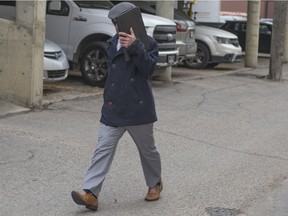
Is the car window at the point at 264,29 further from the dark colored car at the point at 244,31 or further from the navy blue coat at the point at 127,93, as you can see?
the navy blue coat at the point at 127,93

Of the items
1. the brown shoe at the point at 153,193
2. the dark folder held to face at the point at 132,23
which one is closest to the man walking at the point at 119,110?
the dark folder held to face at the point at 132,23

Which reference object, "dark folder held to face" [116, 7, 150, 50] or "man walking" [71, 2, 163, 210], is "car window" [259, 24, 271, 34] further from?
"dark folder held to face" [116, 7, 150, 50]

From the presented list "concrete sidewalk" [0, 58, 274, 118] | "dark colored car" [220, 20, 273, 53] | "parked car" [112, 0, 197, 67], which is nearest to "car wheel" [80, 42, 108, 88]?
"concrete sidewalk" [0, 58, 274, 118]

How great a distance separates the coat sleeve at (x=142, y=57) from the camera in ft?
15.0

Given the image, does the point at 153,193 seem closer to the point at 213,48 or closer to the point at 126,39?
the point at 126,39

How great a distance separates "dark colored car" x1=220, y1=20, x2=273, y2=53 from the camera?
909 inches

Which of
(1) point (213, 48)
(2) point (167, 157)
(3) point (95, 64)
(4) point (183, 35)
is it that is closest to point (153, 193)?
(2) point (167, 157)

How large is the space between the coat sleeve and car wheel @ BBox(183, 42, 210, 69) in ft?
40.9

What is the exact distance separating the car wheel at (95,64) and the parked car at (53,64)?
3.27ft

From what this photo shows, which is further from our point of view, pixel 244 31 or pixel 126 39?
pixel 244 31

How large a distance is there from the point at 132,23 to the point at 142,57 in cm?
30

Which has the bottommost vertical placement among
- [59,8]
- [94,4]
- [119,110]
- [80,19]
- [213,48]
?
[119,110]

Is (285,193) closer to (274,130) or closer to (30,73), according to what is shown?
(274,130)

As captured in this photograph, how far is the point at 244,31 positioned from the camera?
23.0 m
